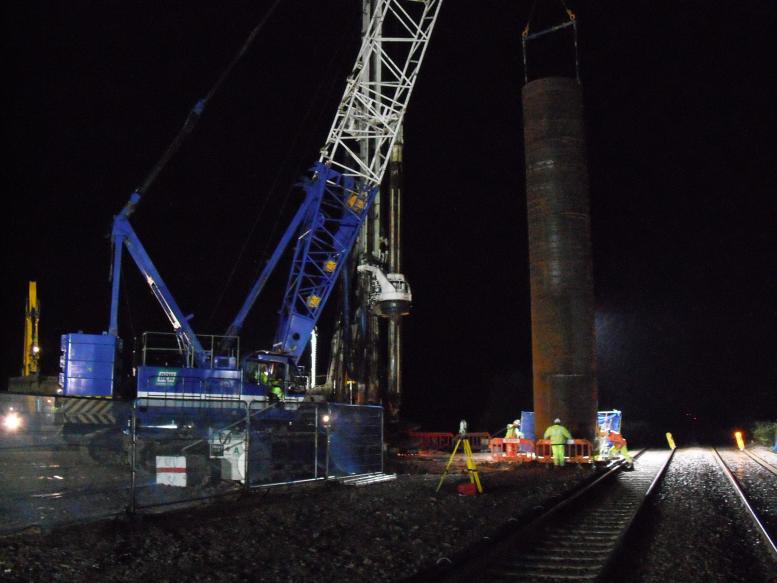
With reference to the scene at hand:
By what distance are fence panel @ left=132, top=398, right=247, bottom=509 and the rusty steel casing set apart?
11369 millimetres

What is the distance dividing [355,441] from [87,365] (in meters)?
7.85

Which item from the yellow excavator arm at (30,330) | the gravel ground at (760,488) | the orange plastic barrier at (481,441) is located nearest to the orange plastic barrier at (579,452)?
the gravel ground at (760,488)

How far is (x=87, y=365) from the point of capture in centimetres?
2117

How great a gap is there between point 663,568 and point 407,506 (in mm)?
5609

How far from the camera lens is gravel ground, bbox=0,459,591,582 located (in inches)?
344

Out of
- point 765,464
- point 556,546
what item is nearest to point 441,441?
point 765,464

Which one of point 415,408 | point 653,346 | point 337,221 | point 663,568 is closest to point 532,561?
point 663,568

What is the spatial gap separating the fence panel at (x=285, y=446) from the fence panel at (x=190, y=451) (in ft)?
1.78

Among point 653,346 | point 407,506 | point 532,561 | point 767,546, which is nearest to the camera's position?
point 532,561

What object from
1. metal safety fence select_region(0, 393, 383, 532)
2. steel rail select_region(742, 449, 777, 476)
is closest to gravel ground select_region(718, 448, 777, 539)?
steel rail select_region(742, 449, 777, 476)

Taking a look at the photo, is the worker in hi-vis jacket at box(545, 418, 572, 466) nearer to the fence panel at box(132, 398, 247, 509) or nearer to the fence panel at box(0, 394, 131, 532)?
the fence panel at box(132, 398, 247, 509)

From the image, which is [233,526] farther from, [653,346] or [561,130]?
[653,346]

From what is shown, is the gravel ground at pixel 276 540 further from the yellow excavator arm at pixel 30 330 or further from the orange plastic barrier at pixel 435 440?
the yellow excavator arm at pixel 30 330

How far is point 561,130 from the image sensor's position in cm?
2769
